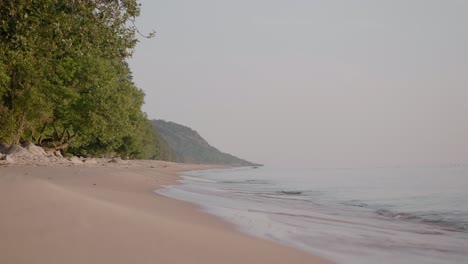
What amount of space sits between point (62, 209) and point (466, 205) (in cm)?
1137

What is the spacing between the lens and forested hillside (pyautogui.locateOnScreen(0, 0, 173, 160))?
32.9ft

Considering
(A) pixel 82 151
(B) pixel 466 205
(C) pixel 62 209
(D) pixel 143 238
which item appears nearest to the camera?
(D) pixel 143 238

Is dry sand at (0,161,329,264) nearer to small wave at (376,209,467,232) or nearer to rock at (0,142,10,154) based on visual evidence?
small wave at (376,209,467,232)

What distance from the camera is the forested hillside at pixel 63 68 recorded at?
1002 cm

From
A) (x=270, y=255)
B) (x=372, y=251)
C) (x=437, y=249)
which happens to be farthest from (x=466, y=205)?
(x=270, y=255)

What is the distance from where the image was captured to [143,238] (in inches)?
157

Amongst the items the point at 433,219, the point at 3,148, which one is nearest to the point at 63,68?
the point at 3,148

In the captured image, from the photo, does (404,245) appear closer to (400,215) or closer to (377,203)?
(400,215)

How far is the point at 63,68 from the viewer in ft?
82.5

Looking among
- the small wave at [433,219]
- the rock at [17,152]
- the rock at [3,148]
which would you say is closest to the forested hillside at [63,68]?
the rock at [3,148]

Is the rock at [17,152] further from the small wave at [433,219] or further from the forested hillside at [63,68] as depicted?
the small wave at [433,219]

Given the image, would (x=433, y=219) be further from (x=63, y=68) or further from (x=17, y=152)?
(x=63, y=68)

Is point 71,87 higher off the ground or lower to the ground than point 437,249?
higher

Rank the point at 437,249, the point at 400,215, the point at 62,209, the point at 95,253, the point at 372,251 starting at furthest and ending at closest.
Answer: the point at 400,215 → the point at 437,249 → the point at 372,251 → the point at 62,209 → the point at 95,253
